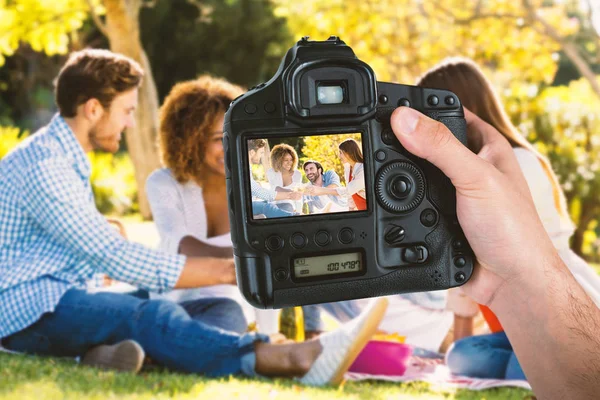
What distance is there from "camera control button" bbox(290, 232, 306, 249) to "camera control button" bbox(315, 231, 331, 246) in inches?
0.9

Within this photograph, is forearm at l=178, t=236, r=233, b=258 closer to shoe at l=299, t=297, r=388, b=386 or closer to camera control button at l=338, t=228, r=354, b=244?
shoe at l=299, t=297, r=388, b=386

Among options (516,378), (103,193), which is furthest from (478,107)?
(103,193)

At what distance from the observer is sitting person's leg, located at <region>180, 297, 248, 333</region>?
121 inches

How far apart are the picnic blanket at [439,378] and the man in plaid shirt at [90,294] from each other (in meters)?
0.21

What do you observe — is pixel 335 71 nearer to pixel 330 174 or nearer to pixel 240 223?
pixel 330 174

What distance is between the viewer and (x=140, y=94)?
7980mm

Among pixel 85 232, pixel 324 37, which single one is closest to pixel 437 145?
pixel 85 232

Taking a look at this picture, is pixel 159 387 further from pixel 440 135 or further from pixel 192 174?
pixel 440 135

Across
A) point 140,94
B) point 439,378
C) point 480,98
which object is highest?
point 140,94

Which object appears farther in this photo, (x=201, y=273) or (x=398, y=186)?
(x=201, y=273)

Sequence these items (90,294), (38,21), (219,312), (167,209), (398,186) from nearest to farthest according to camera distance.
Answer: (398,186) → (90,294) → (219,312) → (167,209) → (38,21)

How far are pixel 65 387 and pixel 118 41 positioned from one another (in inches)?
229

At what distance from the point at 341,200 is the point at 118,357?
5.95 feet

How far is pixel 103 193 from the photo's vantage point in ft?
29.0
